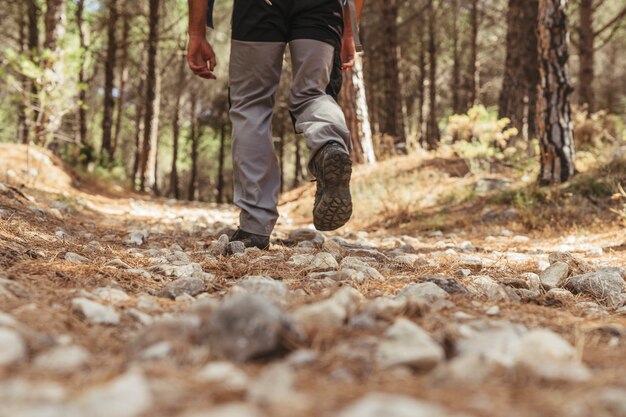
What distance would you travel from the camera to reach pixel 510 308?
1832mm

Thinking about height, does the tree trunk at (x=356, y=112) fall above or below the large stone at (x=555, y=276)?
above

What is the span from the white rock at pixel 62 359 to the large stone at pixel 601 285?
194 centimetres

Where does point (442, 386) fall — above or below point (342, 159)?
below

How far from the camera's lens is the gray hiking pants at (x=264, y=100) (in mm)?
2947

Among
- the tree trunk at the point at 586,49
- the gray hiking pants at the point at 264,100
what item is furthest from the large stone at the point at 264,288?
the tree trunk at the point at 586,49

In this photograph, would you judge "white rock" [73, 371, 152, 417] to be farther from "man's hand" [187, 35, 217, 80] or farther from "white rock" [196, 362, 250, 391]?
"man's hand" [187, 35, 217, 80]

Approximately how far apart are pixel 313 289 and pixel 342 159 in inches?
31.5

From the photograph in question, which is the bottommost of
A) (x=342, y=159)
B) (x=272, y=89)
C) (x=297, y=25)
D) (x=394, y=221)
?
(x=394, y=221)

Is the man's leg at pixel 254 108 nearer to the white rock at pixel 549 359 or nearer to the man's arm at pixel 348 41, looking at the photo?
the man's arm at pixel 348 41

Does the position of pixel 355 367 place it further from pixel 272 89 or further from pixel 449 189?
pixel 449 189

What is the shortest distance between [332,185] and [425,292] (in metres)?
0.93

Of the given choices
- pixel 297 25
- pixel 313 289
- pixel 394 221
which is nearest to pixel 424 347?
A: pixel 313 289

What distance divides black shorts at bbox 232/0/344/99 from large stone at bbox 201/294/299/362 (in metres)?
2.10

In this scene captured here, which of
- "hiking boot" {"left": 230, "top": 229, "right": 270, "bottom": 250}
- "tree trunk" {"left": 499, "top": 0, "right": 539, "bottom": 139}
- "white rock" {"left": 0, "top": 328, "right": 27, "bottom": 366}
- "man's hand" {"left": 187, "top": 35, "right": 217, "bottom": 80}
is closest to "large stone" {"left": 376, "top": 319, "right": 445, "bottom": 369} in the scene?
"white rock" {"left": 0, "top": 328, "right": 27, "bottom": 366}
